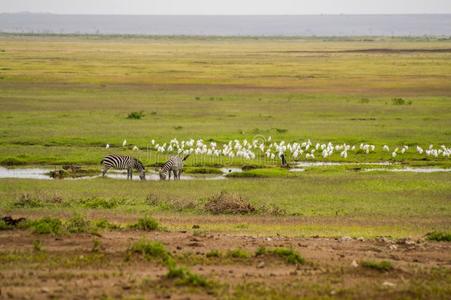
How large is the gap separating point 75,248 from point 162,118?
2898cm

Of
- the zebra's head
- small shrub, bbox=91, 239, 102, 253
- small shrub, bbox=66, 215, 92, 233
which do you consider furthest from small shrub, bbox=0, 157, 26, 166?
small shrub, bbox=91, 239, 102, 253

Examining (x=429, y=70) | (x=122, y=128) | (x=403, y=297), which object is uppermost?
(x=429, y=70)

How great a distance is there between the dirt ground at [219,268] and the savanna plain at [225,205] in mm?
31

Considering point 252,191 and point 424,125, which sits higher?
point 424,125

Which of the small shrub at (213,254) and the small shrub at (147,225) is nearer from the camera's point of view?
the small shrub at (213,254)

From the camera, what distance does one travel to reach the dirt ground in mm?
11406

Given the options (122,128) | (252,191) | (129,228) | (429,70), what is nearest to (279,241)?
(129,228)

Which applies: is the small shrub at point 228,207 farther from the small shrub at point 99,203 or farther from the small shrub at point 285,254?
the small shrub at point 285,254

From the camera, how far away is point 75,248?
13719mm

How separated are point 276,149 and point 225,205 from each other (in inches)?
487

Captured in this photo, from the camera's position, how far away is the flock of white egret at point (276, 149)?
30422mm

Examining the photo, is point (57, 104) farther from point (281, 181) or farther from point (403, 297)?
point (403, 297)

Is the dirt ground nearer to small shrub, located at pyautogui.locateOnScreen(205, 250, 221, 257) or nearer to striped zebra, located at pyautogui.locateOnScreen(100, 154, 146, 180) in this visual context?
small shrub, located at pyautogui.locateOnScreen(205, 250, 221, 257)

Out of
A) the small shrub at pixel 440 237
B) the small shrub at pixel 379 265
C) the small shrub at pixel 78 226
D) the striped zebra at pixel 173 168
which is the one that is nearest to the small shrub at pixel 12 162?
the striped zebra at pixel 173 168
